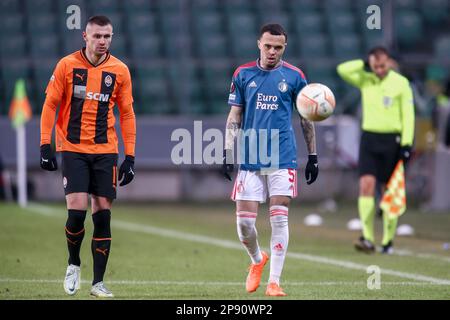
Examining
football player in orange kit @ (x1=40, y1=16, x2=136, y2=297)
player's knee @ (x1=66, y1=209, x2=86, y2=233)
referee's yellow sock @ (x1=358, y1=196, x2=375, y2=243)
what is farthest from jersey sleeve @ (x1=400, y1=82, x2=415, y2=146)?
player's knee @ (x1=66, y1=209, x2=86, y2=233)

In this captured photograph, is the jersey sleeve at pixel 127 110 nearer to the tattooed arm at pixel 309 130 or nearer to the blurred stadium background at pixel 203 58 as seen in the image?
the tattooed arm at pixel 309 130

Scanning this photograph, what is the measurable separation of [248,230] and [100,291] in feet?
4.77

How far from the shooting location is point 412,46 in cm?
2936

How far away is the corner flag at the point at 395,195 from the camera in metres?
14.9

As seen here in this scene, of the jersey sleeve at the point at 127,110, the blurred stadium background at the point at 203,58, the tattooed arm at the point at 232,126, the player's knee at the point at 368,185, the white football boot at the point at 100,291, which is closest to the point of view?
the white football boot at the point at 100,291

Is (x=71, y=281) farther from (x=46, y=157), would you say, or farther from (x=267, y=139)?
(x=267, y=139)

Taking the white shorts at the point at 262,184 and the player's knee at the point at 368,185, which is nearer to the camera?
the white shorts at the point at 262,184

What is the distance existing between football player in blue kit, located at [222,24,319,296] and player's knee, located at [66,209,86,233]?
1.37m

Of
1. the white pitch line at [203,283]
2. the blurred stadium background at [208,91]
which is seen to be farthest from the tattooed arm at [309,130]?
the blurred stadium background at [208,91]

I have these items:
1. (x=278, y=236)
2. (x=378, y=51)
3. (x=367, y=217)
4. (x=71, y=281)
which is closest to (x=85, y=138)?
(x=71, y=281)

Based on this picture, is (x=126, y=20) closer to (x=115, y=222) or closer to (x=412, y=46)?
(x=412, y=46)

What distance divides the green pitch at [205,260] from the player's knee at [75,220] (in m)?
0.55

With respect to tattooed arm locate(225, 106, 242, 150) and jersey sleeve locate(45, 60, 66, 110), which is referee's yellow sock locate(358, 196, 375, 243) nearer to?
tattooed arm locate(225, 106, 242, 150)
